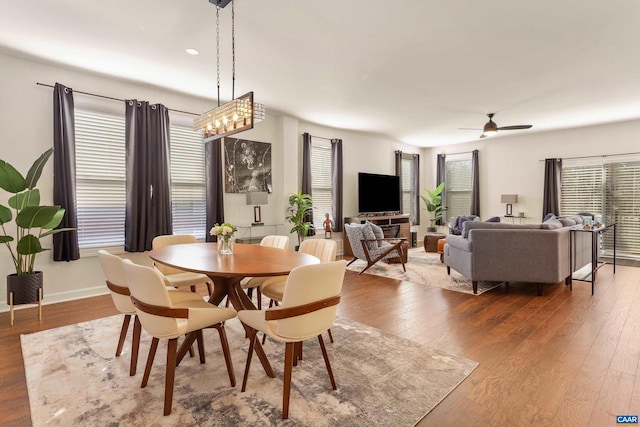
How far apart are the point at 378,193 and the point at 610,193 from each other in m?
4.81

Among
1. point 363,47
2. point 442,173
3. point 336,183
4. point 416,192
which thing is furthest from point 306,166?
point 442,173

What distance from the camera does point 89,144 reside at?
171 inches

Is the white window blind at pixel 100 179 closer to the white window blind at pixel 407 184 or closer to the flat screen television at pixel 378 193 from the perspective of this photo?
the flat screen television at pixel 378 193

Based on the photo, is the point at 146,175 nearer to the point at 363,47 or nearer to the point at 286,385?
the point at 363,47

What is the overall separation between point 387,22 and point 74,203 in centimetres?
406

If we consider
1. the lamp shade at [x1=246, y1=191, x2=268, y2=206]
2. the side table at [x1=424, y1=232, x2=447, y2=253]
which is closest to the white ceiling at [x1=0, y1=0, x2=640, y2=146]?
the lamp shade at [x1=246, y1=191, x2=268, y2=206]

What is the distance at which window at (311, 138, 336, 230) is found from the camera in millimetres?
7227

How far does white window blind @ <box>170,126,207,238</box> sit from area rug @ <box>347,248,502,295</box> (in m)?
2.76

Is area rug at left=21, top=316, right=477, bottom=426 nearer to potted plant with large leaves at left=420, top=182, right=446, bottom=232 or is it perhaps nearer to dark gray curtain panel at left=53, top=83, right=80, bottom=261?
dark gray curtain panel at left=53, top=83, right=80, bottom=261

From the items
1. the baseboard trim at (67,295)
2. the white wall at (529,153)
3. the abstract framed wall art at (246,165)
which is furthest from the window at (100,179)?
the white wall at (529,153)

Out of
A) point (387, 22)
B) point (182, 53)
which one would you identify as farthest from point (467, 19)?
point (182, 53)

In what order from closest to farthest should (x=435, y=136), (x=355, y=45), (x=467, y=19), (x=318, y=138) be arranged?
(x=467, y=19) < (x=355, y=45) < (x=318, y=138) < (x=435, y=136)

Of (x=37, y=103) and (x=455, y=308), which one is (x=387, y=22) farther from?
(x=37, y=103)

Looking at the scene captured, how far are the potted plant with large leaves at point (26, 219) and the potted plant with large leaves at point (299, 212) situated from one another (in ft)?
11.5
